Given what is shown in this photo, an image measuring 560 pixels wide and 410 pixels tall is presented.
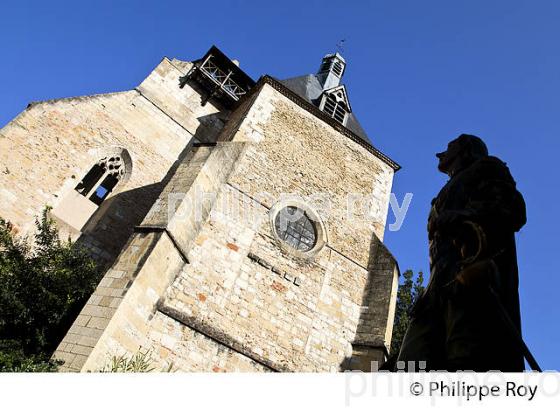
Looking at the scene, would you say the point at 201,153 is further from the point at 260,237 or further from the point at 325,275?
the point at 325,275

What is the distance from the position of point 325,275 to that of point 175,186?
3920mm

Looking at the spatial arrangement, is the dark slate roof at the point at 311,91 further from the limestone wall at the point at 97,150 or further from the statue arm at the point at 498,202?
the statue arm at the point at 498,202

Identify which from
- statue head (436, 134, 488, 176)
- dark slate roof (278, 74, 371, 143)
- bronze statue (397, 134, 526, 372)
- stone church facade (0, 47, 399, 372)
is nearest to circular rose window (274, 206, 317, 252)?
stone church facade (0, 47, 399, 372)

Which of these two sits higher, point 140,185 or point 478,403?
point 140,185

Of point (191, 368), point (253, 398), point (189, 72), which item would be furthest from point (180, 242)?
point (189, 72)

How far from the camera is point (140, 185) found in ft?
36.1

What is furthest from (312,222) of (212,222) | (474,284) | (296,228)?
(474,284)

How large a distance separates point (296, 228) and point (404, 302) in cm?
698

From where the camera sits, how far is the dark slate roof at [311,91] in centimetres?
1455

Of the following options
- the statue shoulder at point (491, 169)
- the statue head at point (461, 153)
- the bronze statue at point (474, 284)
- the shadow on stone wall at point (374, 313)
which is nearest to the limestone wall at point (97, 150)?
the shadow on stone wall at point (374, 313)

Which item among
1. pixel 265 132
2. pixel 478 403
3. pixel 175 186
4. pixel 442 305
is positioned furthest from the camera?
pixel 265 132

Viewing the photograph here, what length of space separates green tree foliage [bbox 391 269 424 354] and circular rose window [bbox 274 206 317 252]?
16.9 ft

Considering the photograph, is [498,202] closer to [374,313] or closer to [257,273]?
[257,273]

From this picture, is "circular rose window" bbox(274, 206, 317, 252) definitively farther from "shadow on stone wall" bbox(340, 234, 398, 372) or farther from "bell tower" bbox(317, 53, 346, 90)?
"bell tower" bbox(317, 53, 346, 90)
